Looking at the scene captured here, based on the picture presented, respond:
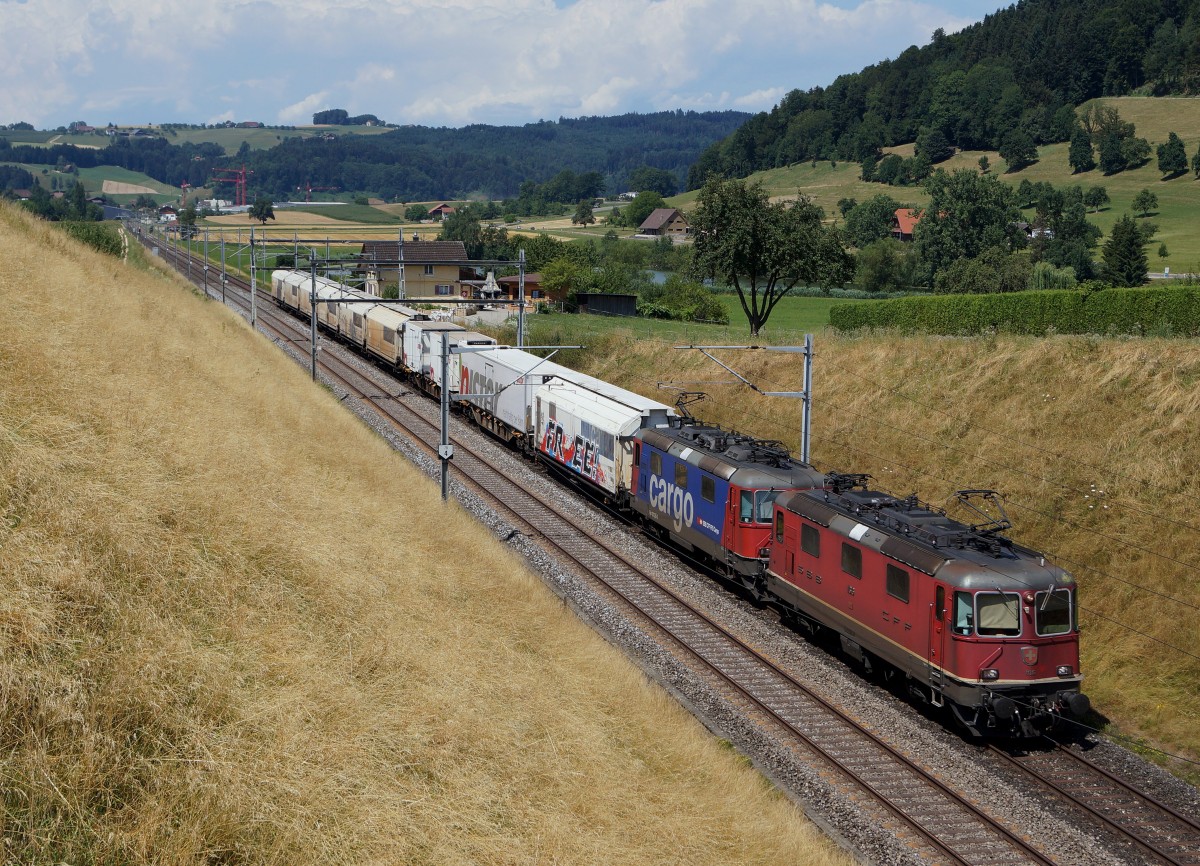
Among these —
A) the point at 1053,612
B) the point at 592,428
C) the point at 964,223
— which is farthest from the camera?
the point at 964,223

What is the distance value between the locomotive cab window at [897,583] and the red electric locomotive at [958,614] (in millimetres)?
19

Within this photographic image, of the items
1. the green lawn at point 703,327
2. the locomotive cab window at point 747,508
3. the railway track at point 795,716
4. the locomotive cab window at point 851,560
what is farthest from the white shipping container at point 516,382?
the locomotive cab window at point 851,560

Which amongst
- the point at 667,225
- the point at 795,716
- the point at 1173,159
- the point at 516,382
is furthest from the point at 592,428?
the point at 667,225

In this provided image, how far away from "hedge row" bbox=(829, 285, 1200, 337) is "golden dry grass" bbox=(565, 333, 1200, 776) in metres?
3.43

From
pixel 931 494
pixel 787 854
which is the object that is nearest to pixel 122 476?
pixel 787 854

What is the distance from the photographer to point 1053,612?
19.7 m

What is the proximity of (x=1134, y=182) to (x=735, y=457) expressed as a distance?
13966 centimetres

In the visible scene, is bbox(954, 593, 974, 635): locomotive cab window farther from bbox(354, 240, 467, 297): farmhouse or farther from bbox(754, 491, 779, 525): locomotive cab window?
bbox(354, 240, 467, 297): farmhouse

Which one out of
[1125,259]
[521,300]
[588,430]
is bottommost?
[588,430]

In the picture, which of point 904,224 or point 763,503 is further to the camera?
point 904,224

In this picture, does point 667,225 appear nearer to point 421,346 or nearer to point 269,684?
point 421,346

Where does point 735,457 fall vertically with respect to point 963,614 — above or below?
above

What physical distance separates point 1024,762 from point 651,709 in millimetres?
6767

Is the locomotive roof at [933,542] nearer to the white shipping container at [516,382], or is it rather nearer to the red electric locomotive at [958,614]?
the red electric locomotive at [958,614]
